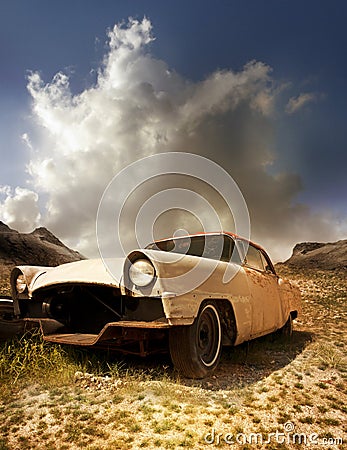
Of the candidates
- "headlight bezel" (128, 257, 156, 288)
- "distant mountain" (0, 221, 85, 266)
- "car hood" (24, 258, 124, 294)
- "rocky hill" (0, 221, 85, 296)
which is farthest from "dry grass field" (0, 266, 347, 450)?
"distant mountain" (0, 221, 85, 266)

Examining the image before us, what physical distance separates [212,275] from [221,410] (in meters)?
1.17

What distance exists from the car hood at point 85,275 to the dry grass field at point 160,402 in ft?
2.30

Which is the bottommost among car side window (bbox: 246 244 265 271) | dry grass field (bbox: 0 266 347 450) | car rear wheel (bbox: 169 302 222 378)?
dry grass field (bbox: 0 266 347 450)

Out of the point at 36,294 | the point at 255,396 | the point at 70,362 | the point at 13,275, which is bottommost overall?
the point at 255,396

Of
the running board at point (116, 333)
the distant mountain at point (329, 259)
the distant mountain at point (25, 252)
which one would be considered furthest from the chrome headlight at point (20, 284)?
the distant mountain at point (329, 259)

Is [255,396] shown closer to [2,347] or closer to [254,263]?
[254,263]

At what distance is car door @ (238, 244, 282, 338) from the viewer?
156 inches

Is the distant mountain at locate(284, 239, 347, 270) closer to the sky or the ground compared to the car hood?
closer to the sky

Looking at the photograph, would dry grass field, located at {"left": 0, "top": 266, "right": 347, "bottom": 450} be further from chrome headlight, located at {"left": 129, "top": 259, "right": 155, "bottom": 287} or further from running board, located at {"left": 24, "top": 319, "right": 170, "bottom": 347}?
chrome headlight, located at {"left": 129, "top": 259, "right": 155, "bottom": 287}

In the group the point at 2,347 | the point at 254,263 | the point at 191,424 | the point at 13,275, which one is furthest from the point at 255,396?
the point at 13,275

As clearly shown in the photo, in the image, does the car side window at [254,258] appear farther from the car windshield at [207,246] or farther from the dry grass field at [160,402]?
the dry grass field at [160,402]

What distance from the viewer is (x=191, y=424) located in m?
2.25

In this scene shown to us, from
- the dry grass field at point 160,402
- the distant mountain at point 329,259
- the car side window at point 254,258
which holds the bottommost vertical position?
the dry grass field at point 160,402

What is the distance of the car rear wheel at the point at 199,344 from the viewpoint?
9.70 feet
